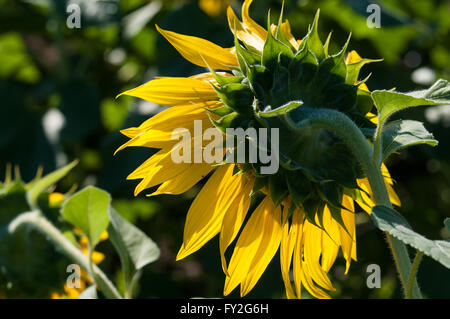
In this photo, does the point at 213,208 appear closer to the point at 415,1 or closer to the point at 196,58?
the point at 196,58

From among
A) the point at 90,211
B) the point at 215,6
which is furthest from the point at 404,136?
the point at 215,6

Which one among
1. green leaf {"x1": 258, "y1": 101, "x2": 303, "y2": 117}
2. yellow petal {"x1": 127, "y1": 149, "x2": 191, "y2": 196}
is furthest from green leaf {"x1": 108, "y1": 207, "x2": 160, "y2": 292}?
green leaf {"x1": 258, "y1": 101, "x2": 303, "y2": 117}

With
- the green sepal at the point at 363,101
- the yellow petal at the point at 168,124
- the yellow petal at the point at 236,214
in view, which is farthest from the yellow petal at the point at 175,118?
the green sepal at the point at 363,101

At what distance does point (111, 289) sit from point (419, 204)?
1.16 metres

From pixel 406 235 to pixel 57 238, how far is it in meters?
0.71

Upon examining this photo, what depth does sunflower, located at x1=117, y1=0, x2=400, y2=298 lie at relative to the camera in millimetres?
850

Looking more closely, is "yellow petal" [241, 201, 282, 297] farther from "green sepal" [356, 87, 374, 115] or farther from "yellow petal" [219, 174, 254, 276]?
"green sepal" [356, 87, 374, 115]

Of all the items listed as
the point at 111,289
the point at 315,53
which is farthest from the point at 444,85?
the point at 111,289

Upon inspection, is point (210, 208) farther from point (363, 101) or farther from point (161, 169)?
point (363, 101)

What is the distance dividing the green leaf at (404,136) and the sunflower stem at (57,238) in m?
0.53

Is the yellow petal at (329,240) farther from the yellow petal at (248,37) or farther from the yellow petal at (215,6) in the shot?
the yellow petal at (215,6)

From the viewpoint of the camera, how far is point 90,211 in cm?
110

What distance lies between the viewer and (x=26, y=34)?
2463 millimetres

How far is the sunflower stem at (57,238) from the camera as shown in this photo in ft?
3.65
